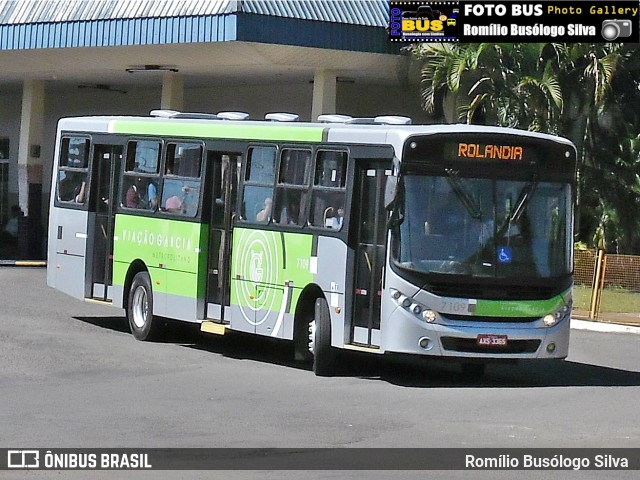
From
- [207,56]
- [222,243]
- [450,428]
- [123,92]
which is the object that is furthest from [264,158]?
[123,92]

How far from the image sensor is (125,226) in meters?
19.7

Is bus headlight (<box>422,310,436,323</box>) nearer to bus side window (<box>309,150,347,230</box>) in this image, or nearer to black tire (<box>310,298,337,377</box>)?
black tire (<box>310,298,337,377</box>)

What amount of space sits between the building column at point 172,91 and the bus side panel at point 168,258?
1639 centimetres

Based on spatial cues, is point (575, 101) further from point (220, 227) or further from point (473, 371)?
point (473, 371)

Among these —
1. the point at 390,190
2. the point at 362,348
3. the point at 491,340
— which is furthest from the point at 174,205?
the point at 491,340

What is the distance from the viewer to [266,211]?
17141 millimetres

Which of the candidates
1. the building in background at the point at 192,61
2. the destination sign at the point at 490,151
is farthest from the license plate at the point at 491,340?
the building in background at the point at 192,61

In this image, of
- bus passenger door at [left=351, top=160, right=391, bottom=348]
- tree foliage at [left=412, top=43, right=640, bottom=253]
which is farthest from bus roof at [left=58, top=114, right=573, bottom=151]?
tree foliage at [left=412, top=43, right=640, bottom=253]

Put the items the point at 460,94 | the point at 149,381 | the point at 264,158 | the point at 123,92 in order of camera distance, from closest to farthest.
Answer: the point at 149,381
the point at 264,158
the point at 460,94
the point at 123,92

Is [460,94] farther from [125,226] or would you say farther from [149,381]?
[149,381]

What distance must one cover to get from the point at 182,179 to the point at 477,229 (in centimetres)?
498

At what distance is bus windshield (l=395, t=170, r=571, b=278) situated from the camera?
15.1m

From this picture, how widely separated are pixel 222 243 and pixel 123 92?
2512 centimetres

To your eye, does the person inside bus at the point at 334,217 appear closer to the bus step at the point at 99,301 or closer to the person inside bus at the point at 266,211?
the person inside bus at the point at 266,211
